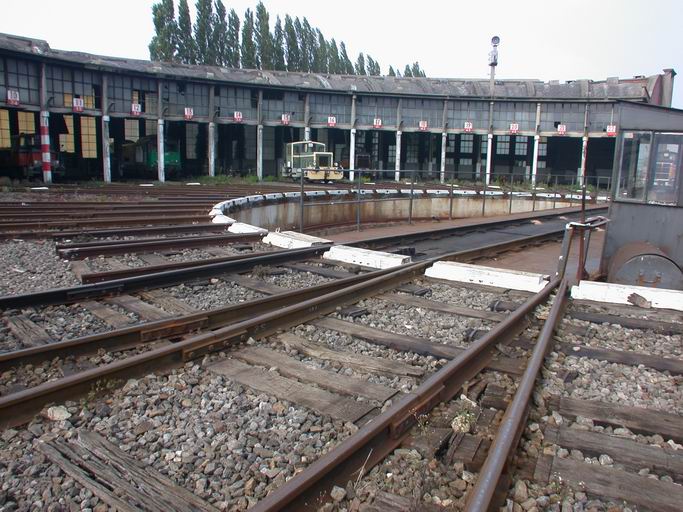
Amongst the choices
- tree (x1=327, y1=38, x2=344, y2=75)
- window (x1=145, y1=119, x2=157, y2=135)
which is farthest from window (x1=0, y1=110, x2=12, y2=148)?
tree (x1=327, y1=38, x2=344, y2=75)

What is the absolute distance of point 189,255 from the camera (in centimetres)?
836

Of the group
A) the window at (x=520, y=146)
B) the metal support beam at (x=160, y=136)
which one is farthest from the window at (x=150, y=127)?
the window at (x=520, y=146)

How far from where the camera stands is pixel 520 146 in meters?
44.7

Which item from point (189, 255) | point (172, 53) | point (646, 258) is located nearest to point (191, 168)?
point (172, 53)

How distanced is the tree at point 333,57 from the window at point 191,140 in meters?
28.0

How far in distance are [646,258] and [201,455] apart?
641 cm

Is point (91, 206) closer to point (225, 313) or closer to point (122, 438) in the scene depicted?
point (225, 313)

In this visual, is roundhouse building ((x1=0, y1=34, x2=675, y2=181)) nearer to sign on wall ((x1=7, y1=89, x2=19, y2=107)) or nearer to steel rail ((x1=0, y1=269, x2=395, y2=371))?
sign on wall ((x1=7, y1=89, x2=19, y2=107))

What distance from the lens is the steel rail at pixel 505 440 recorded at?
2509 millimetres

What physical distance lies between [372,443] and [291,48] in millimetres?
59286

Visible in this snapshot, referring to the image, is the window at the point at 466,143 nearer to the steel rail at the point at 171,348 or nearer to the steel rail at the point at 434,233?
the steel rail at the point at 434,233

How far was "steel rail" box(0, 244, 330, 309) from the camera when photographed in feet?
17.8

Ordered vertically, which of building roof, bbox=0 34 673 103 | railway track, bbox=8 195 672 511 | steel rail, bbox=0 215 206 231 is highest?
building roof, bbox=0 34 673 103

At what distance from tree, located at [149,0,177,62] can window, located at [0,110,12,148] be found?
22323 mm
